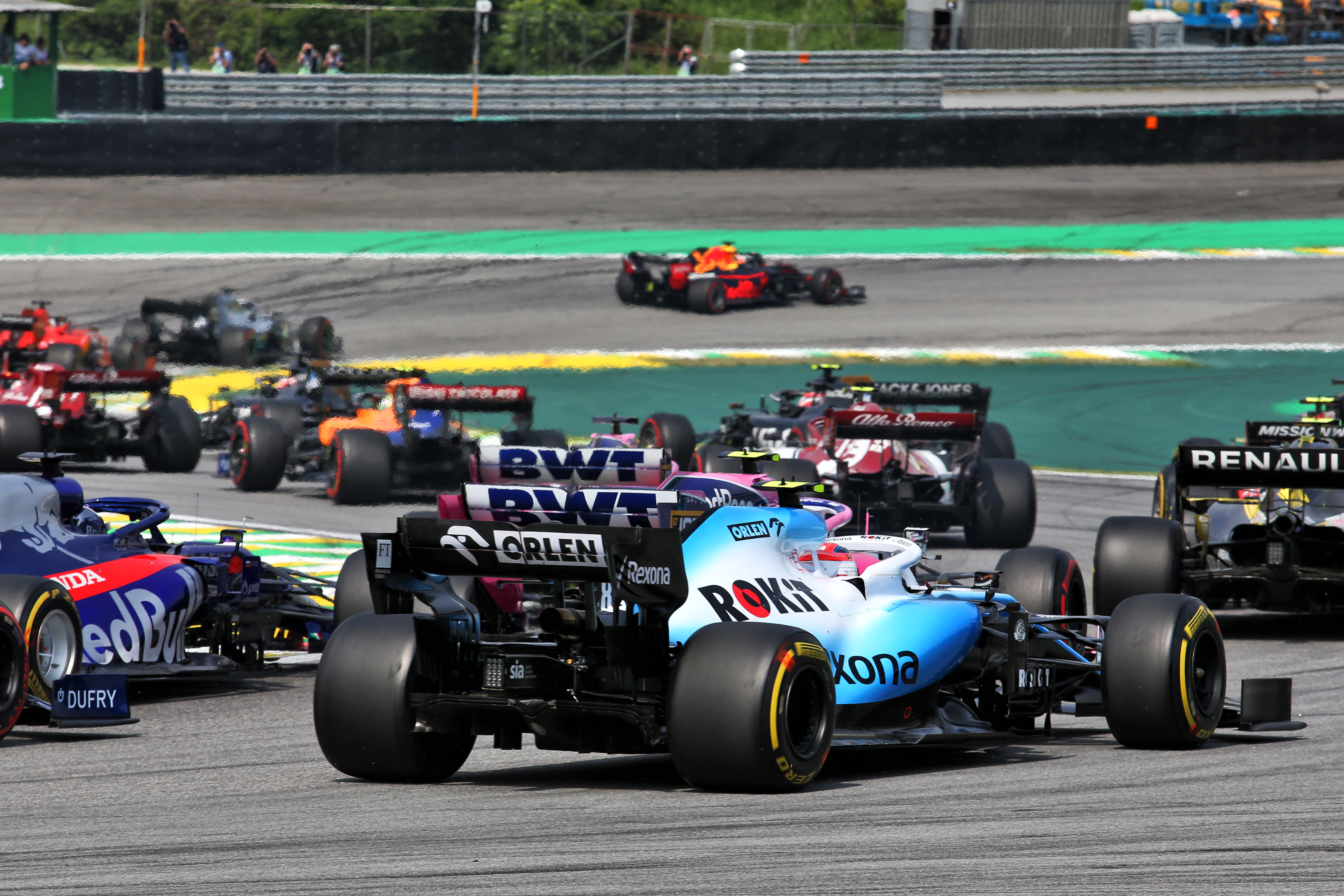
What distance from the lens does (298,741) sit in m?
10.1

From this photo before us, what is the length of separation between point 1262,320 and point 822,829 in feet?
103

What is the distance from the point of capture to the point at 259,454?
74.6 ft

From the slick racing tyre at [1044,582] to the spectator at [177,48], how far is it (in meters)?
39.4

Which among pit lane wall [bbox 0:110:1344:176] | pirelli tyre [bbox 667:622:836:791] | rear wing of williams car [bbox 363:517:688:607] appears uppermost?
pit lane wall [bbox 0:110:1344:176]

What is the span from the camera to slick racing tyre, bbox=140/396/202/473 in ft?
80.1

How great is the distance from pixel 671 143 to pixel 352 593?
104 feet

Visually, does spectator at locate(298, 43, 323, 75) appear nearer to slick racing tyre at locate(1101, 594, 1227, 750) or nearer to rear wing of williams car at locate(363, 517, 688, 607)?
slick racing tyre at locate(1101, 594, 1227, 750)

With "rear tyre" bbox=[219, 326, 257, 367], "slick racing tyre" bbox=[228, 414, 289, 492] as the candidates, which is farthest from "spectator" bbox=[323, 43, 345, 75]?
"slick racing tyre" bbox=[228, 414, 289, 492]

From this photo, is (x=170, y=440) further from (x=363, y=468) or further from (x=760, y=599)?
(x=760, y=599)

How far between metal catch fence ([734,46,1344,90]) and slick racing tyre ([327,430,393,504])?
28.4 m

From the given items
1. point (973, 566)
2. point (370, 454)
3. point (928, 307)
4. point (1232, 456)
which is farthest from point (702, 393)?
point (1232, 456)

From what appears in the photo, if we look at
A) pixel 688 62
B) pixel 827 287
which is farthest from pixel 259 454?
pixel 688 62

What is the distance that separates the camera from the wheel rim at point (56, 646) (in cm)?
1026

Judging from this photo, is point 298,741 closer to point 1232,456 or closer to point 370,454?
point 1232,456
